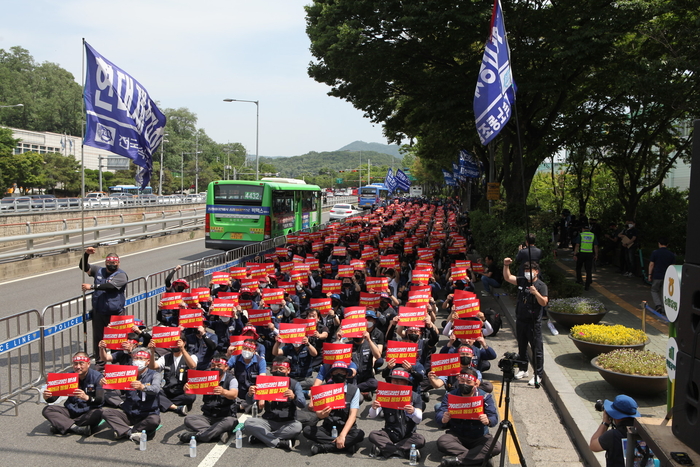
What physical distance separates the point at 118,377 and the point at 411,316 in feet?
13.8

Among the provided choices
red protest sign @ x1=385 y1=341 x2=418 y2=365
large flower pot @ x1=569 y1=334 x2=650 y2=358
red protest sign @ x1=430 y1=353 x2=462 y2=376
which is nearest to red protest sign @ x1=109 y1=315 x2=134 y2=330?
red protest sign @ x1=385 y1=341 x2=418 y2=365

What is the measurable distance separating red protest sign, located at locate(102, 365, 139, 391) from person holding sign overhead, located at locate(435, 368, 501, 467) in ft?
12.5

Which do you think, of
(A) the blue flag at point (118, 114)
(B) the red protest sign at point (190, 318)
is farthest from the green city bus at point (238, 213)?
(B) the red protest sign at point (190, 318)

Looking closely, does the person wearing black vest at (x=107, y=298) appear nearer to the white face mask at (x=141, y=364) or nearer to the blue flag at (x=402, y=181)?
the white face mask at (x=141, y=364)

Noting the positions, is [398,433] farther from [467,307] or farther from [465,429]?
[467,307]

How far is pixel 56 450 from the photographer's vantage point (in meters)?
6.66

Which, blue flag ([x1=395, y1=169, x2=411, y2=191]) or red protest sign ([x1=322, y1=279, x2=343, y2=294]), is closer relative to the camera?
red protest sign ([x1=322, y1=279, x2=343, y2=294])

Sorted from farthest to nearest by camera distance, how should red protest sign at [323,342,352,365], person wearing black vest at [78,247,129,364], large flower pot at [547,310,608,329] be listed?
1. large flower pot at [547,310,608,329]
2. person wearing black vest at [78,247,129,364]
3. red protest sign at [323,342,352,365]

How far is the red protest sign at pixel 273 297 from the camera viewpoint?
35.9 feet

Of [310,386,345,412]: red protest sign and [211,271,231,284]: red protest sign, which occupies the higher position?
[211,271,231,284]: red protest sign

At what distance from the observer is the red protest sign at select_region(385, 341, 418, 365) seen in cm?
734

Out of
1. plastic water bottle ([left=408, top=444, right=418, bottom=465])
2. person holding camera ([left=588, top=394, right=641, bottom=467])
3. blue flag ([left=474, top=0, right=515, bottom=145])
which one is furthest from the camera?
blue flag ([left=474, top=0, right=515, bottom=145])

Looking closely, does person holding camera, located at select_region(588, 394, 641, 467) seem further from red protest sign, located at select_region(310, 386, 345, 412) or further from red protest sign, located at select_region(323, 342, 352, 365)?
red protest sign, located at select_region(323, 342, 352, 365)

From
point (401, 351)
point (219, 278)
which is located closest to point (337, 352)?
point (401, 351)
